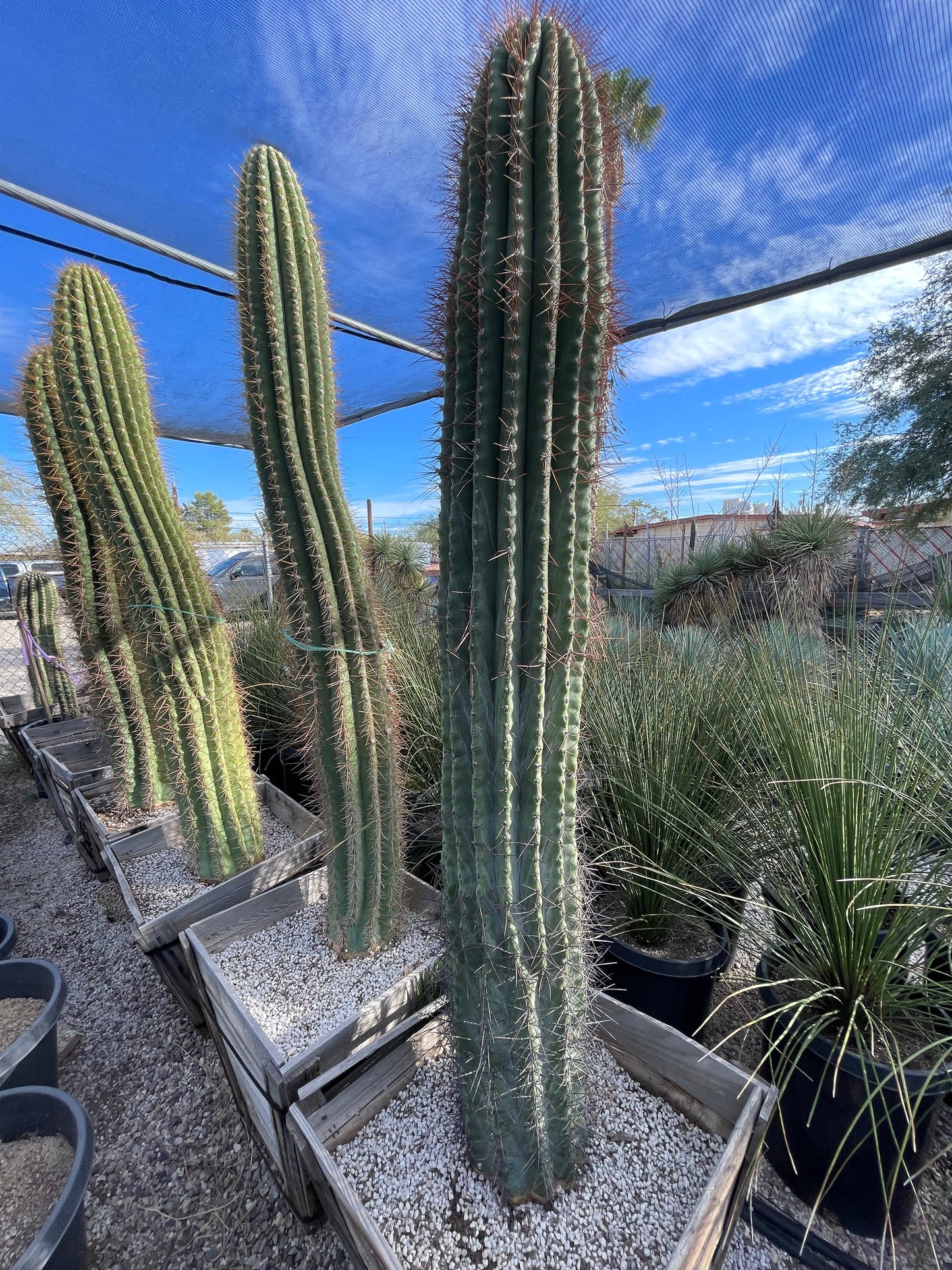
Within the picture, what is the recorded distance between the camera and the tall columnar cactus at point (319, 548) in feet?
4.00

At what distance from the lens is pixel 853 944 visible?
3.34 ft

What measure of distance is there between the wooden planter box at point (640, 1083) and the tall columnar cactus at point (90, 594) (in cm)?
157

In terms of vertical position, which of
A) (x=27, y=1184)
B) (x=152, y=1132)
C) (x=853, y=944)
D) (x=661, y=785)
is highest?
(x=661, y=785)

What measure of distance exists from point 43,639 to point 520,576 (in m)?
4.19

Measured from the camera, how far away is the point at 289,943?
148 centimetres

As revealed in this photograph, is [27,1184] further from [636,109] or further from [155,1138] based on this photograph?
[636,109]

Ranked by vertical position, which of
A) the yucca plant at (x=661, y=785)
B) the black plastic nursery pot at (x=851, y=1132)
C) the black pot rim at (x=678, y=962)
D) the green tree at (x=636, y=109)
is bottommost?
the black plastic nursery pot at (x=851, y=1132)

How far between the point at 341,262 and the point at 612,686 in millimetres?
2657

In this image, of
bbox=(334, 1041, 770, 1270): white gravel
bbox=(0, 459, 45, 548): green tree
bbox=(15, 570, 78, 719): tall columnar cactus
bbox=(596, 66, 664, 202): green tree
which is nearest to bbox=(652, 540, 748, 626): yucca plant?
bbox=(596, 66, 664, 202): green tree

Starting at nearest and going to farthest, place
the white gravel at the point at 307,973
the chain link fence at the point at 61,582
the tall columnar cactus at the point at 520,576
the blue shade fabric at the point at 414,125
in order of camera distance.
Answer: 1. the tall columnar cactus at the point at 520,576
2. the white gravel at the point at 307,973
3. the blue shade fabric at the point at 414,125
4. the chain link fence at the point at 61,582

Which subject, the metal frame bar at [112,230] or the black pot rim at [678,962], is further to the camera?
the metal frame bar at [112,230]

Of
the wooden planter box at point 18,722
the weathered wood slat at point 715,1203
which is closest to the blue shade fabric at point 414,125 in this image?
the weathered wood slat at point 715,1203

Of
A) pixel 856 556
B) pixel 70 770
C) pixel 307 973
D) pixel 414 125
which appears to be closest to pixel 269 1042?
pixel 307 973

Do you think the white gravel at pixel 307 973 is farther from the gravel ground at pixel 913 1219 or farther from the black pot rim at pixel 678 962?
the gravel ground at pixel 913 1219
